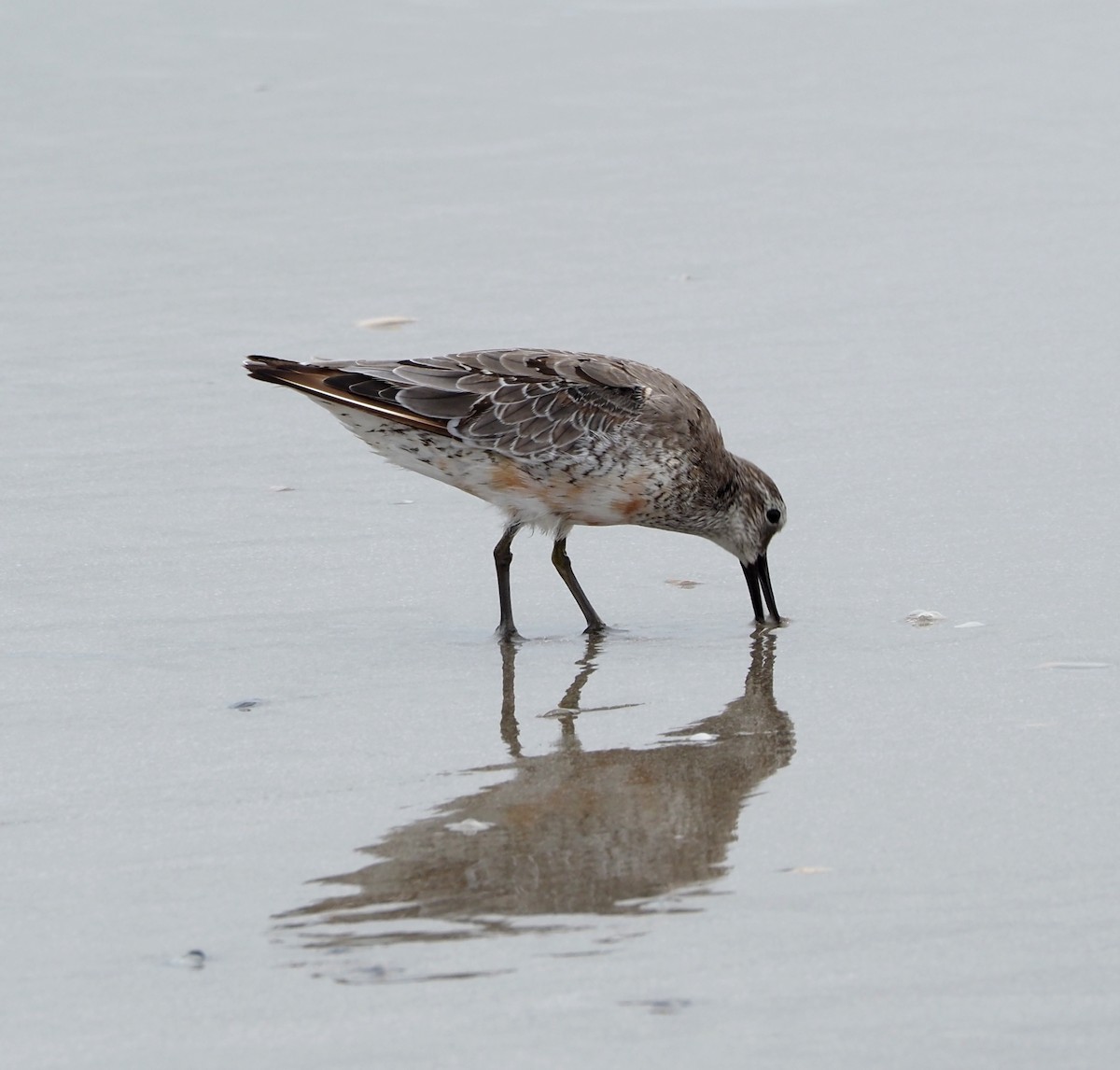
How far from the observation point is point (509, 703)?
560cm

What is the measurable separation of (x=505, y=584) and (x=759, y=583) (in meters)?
0.90

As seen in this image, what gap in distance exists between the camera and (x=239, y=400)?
27.6ft

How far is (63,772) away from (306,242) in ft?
19.5

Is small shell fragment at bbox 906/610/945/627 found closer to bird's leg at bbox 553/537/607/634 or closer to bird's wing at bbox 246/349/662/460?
bird's leg at bbox 553/537/607/634

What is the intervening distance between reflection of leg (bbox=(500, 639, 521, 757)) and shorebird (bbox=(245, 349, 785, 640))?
52 centimetres

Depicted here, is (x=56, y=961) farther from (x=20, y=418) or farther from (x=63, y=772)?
(x=20, y=418)

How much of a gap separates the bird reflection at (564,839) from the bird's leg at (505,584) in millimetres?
877

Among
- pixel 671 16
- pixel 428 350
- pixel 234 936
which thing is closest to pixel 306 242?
pixel 428 350

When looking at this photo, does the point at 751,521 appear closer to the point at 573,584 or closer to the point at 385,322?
the point at 573,584

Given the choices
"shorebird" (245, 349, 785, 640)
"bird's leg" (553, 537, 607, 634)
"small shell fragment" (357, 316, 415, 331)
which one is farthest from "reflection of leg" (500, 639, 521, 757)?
"small shell fragment" (357, 316, 415, 331)

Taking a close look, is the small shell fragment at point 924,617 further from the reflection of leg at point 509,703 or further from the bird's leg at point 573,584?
the reflection of leg at point 509,703

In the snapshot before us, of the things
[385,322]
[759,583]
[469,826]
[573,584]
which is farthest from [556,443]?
[385,322]

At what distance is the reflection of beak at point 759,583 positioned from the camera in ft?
21.4

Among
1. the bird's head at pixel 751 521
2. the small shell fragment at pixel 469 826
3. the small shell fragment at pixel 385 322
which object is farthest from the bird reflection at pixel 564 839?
the small shell fragment at pixel 385 322
